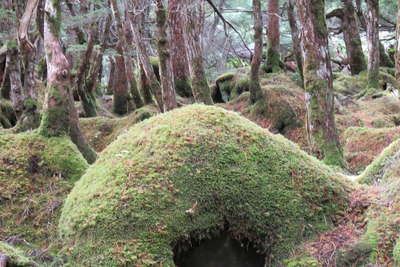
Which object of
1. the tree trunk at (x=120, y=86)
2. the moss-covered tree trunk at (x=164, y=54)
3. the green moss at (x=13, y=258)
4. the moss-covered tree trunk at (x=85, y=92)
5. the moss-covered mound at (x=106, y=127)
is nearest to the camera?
the green moss at (x=13, y=258)

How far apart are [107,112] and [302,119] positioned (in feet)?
20.3

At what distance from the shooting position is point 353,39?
695 inches

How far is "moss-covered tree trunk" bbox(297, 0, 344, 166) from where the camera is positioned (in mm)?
6875

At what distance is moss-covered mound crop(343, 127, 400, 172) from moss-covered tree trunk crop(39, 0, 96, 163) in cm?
504

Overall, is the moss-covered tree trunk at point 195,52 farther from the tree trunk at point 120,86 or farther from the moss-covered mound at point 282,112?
the tree trunk at point 120,86

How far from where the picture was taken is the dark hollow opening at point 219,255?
3555 millimetres

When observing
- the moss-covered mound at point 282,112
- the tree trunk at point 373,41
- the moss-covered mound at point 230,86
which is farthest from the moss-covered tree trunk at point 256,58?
the tree trunk at point 373,41

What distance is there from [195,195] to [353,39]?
51.9 feet

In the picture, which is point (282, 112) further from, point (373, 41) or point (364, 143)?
point (373, 41)

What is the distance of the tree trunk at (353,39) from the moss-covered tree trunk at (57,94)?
14.1 meters

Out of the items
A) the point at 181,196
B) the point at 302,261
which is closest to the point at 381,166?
the point at 302,261

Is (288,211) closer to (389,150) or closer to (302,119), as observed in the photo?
(389,150)

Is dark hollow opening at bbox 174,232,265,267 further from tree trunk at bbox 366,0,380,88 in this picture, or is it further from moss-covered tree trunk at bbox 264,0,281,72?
moss-covered tree trunk at bbox 264,0,281,72

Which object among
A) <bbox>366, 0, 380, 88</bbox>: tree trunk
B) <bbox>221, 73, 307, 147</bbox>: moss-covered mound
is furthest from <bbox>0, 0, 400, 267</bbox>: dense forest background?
<bbox>366, 0, 380, 88</bbox>: tree trunk
